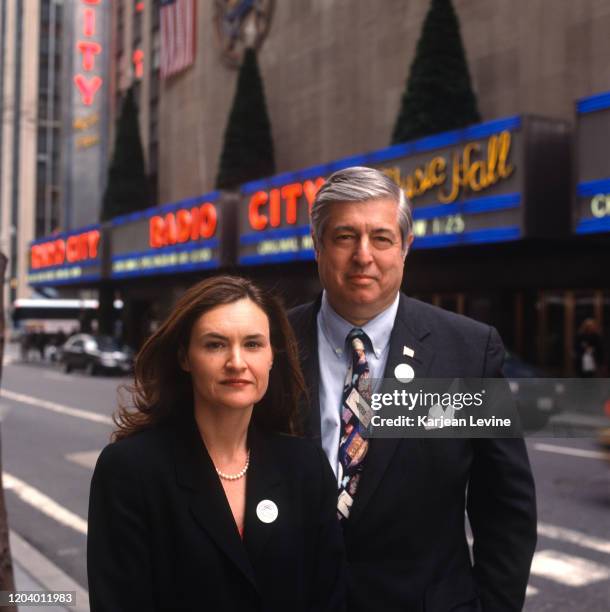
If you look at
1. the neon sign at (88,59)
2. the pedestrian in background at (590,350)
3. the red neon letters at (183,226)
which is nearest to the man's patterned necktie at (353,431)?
the pedestrian in background at (590,350)

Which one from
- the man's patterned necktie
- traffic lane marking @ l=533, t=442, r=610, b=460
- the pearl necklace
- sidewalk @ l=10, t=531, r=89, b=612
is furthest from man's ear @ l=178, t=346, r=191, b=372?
traffic lane marking @ l=533, t=442, r=610, b=460

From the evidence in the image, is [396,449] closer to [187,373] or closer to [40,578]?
[187,373]

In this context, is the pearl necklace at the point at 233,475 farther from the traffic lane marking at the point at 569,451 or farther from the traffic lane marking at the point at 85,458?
the traffic lane marking at the point at 569,451

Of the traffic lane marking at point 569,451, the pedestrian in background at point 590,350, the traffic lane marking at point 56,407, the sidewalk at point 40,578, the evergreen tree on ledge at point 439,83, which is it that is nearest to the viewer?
the sidewalk at point 40,578

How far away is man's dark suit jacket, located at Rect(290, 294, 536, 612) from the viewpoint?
2.53m

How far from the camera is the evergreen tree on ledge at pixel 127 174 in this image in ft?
137

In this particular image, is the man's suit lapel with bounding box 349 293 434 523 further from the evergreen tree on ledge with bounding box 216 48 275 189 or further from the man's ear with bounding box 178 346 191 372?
the evergreen tree on ledge with bounding box 216 48 275 189

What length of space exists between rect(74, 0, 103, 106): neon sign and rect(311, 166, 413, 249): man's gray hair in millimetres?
52058

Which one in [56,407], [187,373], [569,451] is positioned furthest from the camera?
[56,407]

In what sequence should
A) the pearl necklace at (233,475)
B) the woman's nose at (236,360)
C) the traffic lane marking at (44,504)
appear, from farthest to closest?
the traffic lane marking at (44,504)
the pearl necklace at (233,475)
the woman's nose at (236,360)

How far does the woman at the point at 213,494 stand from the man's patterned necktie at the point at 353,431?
0.71ft

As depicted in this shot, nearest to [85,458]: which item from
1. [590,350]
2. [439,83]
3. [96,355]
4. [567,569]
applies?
[567,569]

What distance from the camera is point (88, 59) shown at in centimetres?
5138

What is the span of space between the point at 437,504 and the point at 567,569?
16.4 ft
